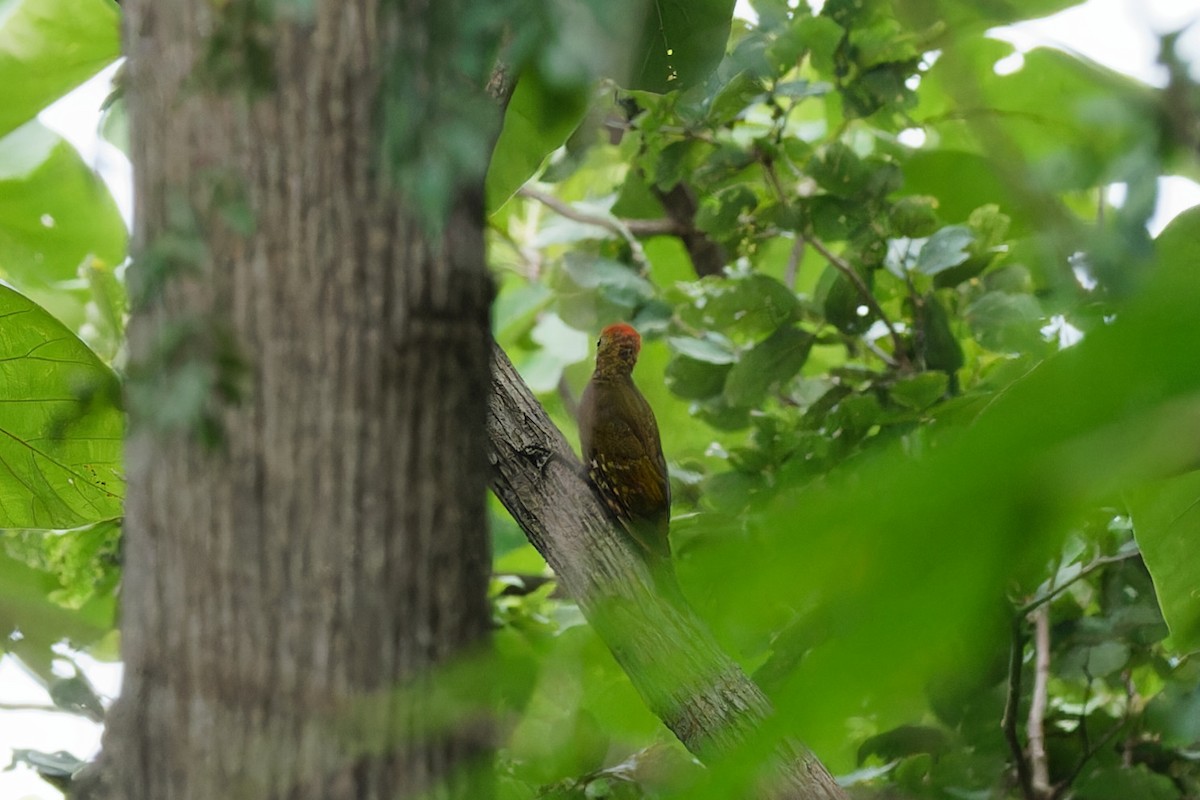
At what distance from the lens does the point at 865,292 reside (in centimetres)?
157

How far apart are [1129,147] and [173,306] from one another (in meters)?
0.67

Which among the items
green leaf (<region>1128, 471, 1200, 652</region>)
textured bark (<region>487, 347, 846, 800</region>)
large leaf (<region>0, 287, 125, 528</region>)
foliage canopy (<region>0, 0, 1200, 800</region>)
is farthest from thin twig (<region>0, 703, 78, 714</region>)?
green leaf (<region>1128, 471, 1200, 652</region>)

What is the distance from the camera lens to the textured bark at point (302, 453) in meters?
0.49

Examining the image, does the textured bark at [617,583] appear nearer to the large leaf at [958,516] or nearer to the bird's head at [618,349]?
the bird's head at [618,349]

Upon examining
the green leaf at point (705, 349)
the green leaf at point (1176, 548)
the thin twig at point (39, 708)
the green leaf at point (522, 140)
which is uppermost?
the green leaf at point (522, 140)

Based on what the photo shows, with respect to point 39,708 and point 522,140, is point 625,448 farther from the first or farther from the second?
point 39,708

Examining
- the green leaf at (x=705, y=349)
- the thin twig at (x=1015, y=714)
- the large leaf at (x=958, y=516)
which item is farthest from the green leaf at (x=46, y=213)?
the large leaf at (x=958, y=516)

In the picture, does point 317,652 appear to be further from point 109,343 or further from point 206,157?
point 109,343

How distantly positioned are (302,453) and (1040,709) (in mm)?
1197

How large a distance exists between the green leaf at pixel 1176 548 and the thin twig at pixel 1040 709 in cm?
18

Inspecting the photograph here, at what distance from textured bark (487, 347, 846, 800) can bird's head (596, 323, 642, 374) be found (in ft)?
1.46

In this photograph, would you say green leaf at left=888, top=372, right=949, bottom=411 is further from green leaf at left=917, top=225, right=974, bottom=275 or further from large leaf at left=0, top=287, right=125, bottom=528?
large leaf at left=0, top=287, right=125, bottom=528

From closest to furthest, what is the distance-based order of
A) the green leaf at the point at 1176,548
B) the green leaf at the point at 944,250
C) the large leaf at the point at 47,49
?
the green leaf at the point at 1176,548 < the green leaf at the point at 944,250 < the large leaf at the point at 47,49

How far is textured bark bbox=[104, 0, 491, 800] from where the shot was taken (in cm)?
49
